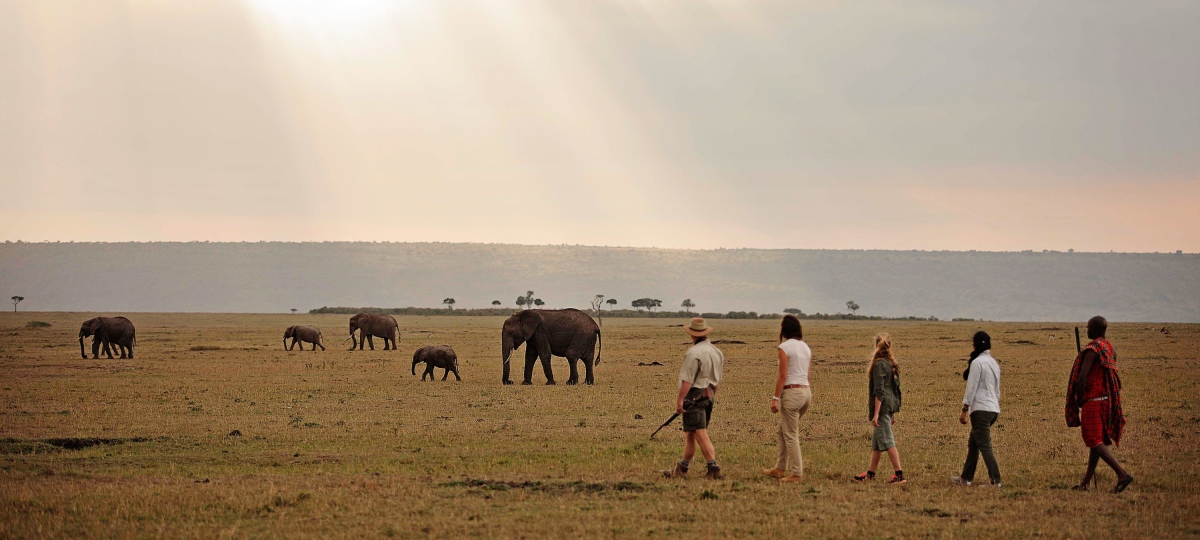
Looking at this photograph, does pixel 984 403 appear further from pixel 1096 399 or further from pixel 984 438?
pixel 1096 399

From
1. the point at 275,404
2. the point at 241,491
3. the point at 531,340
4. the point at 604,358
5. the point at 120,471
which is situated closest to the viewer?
the point at 241,491

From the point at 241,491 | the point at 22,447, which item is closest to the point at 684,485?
the point at 241,491

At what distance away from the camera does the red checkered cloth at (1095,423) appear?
14.2m

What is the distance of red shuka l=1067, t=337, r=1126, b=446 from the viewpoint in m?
14.3

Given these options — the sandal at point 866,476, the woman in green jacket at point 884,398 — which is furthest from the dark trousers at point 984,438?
the sandal at point 866,476

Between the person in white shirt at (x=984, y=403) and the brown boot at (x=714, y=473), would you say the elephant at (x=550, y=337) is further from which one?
the person in white shirt at (x=984, y=403)

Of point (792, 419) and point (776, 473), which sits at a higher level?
point (792, 419)

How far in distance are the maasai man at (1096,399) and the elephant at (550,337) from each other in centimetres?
1882

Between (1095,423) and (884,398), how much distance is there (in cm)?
266

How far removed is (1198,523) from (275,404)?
63.6ft

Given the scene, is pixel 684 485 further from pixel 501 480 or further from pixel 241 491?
pixel 241 491

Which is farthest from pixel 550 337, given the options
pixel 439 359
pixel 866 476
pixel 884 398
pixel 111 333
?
pixel 111 333

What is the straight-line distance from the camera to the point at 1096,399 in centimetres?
1437

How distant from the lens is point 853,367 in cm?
3909
